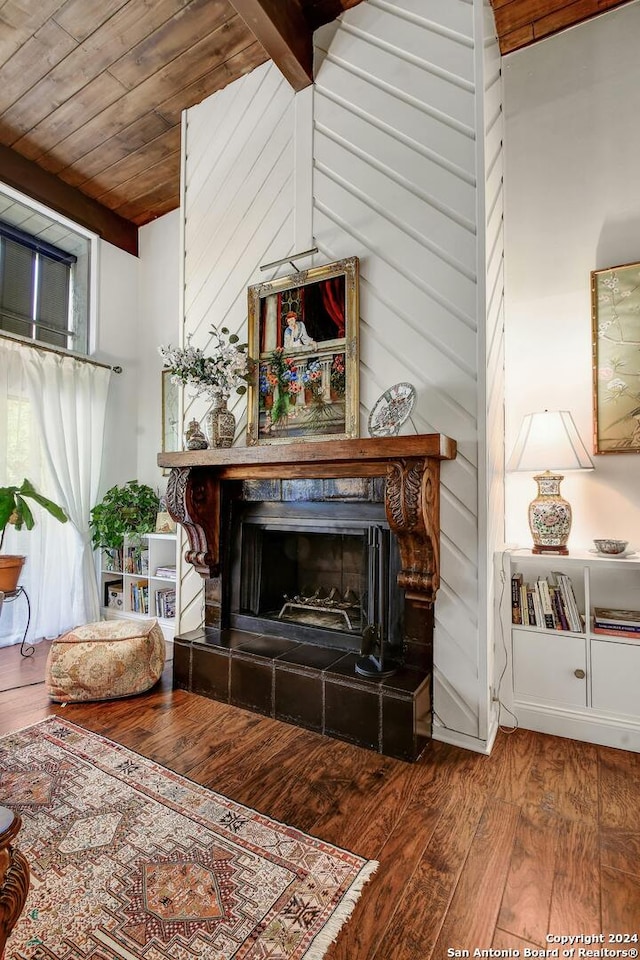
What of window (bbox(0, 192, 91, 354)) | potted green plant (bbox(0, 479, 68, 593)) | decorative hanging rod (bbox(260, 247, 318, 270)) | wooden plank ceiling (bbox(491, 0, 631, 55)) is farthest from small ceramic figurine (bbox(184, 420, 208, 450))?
wooden plank ceiling (bbox(491, 0, 631, 55))

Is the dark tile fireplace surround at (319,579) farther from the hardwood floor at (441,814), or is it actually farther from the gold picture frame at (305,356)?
the gold picture frame at (305,356)

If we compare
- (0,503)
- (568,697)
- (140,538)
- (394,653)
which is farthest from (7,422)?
(568,697)

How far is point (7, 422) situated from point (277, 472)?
8.11ft

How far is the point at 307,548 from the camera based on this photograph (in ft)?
9.96

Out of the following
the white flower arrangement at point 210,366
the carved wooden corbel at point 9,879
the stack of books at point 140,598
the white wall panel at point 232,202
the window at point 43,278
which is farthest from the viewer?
the stack of books at point 140,598

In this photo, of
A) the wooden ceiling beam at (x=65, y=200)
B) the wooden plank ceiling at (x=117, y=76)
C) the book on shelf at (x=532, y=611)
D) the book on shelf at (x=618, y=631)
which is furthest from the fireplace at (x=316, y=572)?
the wooden ceiling beam at (x=65, y=200)

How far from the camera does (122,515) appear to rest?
394 centimetres

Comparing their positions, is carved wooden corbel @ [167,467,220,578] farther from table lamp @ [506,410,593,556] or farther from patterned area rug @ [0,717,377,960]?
table lamp @ [506,410,593,556]

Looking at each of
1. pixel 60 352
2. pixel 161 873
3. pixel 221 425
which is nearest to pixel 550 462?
pixel 221 425

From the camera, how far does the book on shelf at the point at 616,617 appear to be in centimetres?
219

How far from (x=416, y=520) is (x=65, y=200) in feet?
13.8

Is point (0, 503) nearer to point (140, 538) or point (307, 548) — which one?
point (140, 538)

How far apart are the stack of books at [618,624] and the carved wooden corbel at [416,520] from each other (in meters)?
0.81

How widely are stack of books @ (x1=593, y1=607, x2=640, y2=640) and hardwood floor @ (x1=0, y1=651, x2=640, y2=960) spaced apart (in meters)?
0.52
